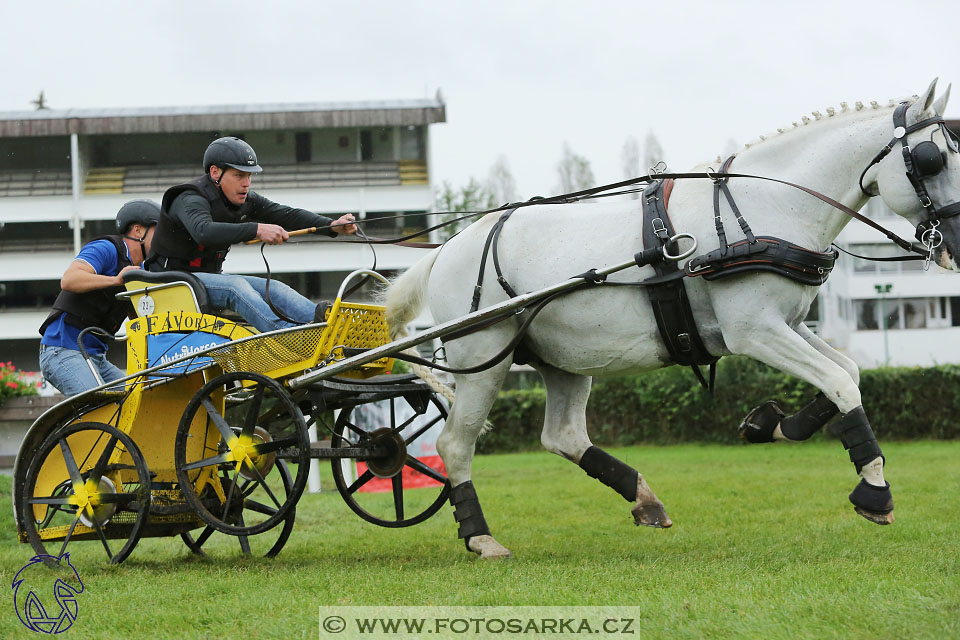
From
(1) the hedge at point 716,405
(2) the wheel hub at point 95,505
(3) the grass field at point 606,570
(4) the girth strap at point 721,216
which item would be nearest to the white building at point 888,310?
(1) the hedge at point 716,405

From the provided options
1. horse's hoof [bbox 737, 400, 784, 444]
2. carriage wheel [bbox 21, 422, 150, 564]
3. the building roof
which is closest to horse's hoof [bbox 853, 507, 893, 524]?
horse's hoof [bbox 737, 400, 784, 444]

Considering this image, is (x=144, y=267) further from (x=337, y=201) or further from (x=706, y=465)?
(x=337, y=201)

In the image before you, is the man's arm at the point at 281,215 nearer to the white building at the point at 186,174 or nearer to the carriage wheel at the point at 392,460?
the carriage wheel at the point at 392,460

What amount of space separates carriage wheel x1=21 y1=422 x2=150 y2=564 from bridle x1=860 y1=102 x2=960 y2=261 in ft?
14.8

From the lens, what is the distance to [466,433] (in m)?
6.32

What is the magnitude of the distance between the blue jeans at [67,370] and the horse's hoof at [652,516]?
3.44 m

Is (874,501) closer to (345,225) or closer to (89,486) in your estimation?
(345,225)

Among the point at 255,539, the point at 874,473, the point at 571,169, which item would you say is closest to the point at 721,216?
the point at 874,473

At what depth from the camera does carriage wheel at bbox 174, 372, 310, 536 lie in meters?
5.67

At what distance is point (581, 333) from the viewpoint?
5852 mm

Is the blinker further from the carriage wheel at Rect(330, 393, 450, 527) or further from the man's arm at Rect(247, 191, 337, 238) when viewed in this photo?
the man's arm at Rect(247, 191, 337, 238)

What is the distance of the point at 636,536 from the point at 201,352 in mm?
3259

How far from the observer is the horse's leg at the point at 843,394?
4965mm

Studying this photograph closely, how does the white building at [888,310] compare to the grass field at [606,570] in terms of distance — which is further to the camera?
the white building at [888,310]
